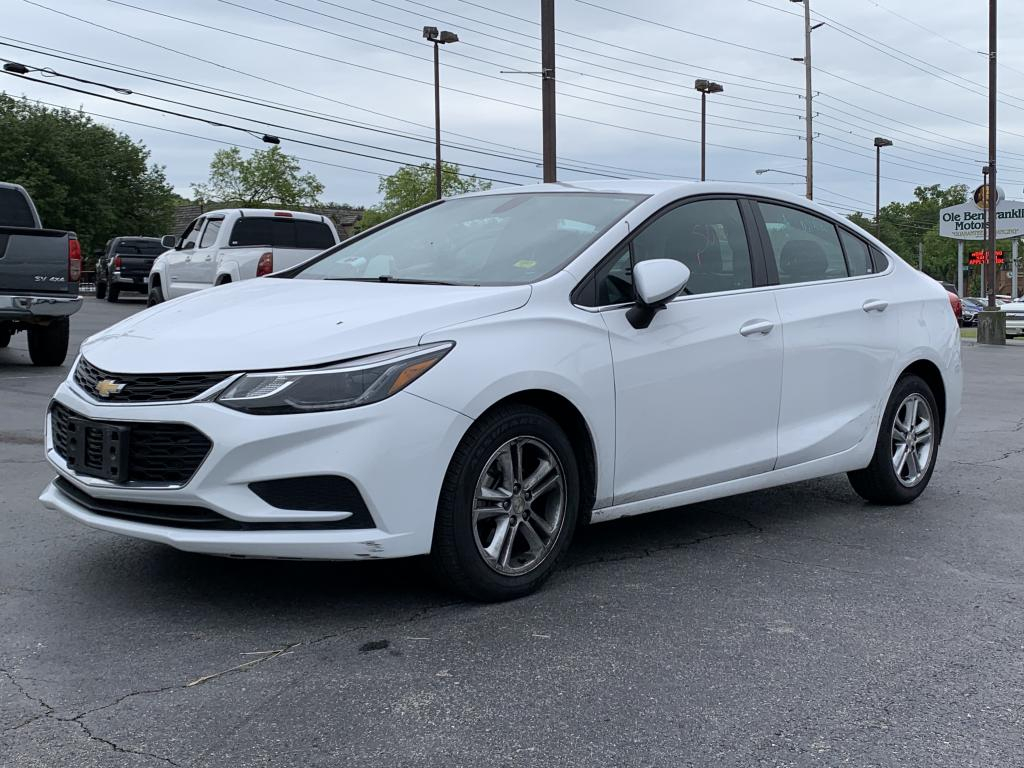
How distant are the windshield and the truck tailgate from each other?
26.0 ft

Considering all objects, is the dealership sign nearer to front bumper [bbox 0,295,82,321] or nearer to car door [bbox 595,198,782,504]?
front bumper [bbox 0,295,82,321]

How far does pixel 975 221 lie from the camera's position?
7419cm

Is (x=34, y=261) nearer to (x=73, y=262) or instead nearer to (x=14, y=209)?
(x=73, y=262)

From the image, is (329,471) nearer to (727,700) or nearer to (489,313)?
(489,313)

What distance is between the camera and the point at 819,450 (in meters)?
5.59

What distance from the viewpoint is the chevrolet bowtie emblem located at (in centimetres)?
403

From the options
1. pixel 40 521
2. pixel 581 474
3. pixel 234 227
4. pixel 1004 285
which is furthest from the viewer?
pixel 1004 285

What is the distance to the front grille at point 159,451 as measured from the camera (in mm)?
3834

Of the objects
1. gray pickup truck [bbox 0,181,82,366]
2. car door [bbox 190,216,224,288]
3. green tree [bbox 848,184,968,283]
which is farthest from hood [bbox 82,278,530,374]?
green tree [bbox 848,184,968,283]

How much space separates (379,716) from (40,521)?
9.77 ft

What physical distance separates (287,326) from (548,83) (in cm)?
1702

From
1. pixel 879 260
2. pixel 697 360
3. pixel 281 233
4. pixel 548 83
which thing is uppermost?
pixel 548 83

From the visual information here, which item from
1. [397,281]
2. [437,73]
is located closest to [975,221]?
[437,73]

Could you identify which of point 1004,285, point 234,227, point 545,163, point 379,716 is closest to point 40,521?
point 379,716
